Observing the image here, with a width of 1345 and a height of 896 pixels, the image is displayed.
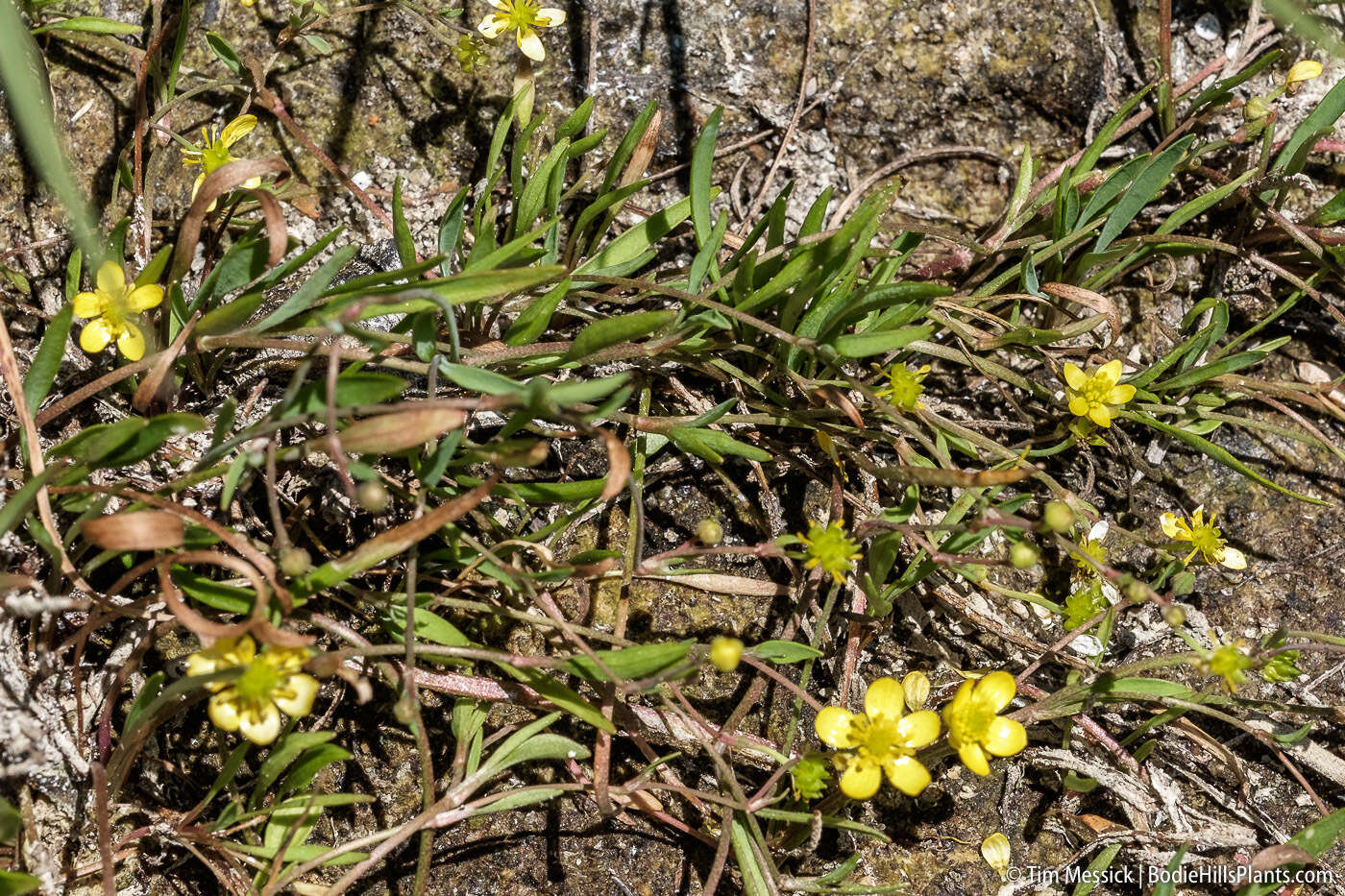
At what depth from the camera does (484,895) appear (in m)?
1.91

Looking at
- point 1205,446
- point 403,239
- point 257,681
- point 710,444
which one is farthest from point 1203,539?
point 257,681

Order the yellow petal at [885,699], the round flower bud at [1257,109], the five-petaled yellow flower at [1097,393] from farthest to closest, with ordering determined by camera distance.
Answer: the round flower bud at [1257,109], the five-petaled yellow flower at [1097,393], the yellow petal at [885,699]

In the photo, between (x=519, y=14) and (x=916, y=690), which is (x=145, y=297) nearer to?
(x=519, y=14)

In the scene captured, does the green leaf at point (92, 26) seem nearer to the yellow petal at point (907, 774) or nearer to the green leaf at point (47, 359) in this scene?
the green leaf at point (47, 359)

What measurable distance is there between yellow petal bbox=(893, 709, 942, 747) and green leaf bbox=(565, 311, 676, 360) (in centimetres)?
88

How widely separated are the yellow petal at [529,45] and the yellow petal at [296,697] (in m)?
1.43

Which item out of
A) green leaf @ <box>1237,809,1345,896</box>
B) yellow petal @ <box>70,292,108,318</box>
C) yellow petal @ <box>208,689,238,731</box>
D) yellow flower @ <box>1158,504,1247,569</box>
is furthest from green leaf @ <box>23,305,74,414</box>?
green leaf @ <box>1237,809,1345,896</box>

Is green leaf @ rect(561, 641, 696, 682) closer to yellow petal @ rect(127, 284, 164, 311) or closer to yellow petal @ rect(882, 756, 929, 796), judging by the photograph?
yellow petal @ rect(882, 756, 929, 796)

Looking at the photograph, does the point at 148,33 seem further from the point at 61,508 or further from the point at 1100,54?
the point at 1100,54

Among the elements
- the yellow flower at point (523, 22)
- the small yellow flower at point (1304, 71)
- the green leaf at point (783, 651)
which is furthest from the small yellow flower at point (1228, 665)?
the yellow flower at point (523, 22)

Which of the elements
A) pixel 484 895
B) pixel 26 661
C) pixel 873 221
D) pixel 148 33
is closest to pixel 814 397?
pixel 873 221

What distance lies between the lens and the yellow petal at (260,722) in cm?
155

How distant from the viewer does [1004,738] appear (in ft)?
5.97

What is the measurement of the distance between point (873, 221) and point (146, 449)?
1.36m
